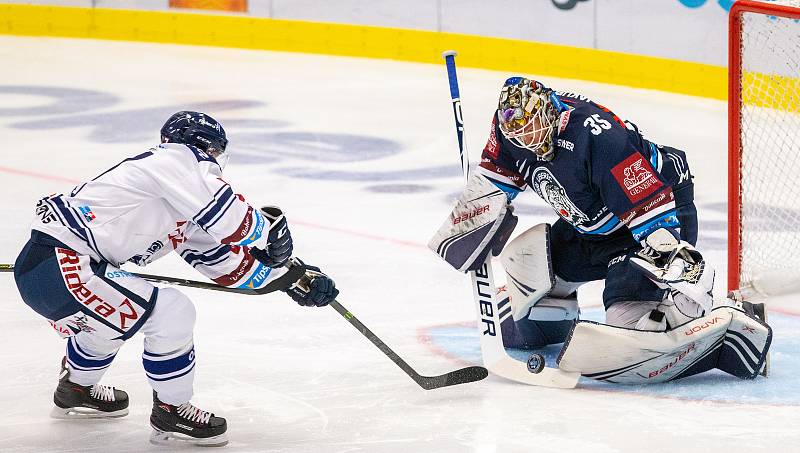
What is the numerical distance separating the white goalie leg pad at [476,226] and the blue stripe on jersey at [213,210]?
34.4 inches

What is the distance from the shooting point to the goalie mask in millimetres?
3297

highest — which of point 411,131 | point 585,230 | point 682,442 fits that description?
point 585,230

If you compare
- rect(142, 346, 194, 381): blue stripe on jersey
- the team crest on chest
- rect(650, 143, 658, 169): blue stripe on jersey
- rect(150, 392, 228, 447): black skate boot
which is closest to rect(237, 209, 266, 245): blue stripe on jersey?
rect(142, 346, 194, 381): blue stripe on jersey

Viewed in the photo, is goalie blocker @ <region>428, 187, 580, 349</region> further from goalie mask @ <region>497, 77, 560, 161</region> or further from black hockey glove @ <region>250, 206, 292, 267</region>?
black hockey glove @ <region>250, 206, 292, 267</region>

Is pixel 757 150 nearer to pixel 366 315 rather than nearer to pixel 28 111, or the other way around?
→ pixel 366 315

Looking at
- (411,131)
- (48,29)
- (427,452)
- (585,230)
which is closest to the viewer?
(427,452)

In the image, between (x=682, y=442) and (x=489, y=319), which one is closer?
(x=682, y=442)

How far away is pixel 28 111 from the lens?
7.91 meters

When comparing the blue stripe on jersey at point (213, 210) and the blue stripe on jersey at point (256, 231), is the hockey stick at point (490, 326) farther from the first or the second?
the blue stripe on jersey at point (213, 210)

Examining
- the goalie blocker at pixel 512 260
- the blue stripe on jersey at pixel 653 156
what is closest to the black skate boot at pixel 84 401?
the goalie blocker at pixel 512 260

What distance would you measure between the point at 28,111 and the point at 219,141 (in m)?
5.26

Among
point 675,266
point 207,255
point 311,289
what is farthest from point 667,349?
point 207,255

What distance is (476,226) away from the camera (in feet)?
11.6

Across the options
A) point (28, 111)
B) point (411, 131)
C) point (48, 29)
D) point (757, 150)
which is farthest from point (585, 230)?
point (48, 29)
